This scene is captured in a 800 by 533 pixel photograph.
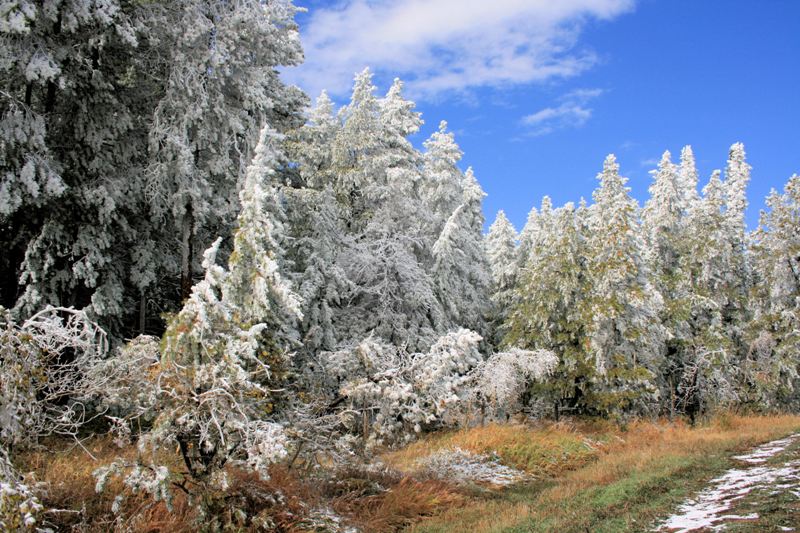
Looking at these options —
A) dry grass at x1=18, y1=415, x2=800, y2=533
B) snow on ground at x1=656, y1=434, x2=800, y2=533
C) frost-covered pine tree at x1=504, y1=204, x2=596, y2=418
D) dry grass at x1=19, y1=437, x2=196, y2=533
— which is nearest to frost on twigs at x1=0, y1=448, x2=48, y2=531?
dry grass at x1=19, y1=437, x2=196, y2=533

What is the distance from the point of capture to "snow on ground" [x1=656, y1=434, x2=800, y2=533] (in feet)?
22.3

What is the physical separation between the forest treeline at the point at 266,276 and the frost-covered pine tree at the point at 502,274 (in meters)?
0.35

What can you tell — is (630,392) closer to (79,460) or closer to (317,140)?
(317,140)

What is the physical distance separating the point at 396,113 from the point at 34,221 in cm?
1388

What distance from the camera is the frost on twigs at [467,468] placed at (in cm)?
1238

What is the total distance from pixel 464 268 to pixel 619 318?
685 cm

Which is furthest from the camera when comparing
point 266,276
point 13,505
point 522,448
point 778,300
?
point 778,300

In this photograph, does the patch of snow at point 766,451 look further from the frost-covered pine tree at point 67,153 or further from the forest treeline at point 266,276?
the frost-covered pine tree at point 67,153

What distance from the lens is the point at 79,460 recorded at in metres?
10.2

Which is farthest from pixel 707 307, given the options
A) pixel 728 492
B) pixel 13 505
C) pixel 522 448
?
pixel 13 505

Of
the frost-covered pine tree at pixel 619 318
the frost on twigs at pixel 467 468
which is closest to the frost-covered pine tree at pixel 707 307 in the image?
the frost-covered pine tree at pixel 619 318

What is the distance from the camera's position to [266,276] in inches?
444

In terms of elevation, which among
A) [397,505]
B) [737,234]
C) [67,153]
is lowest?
[397,505]

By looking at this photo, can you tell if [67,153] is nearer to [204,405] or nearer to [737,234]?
[204,405]
